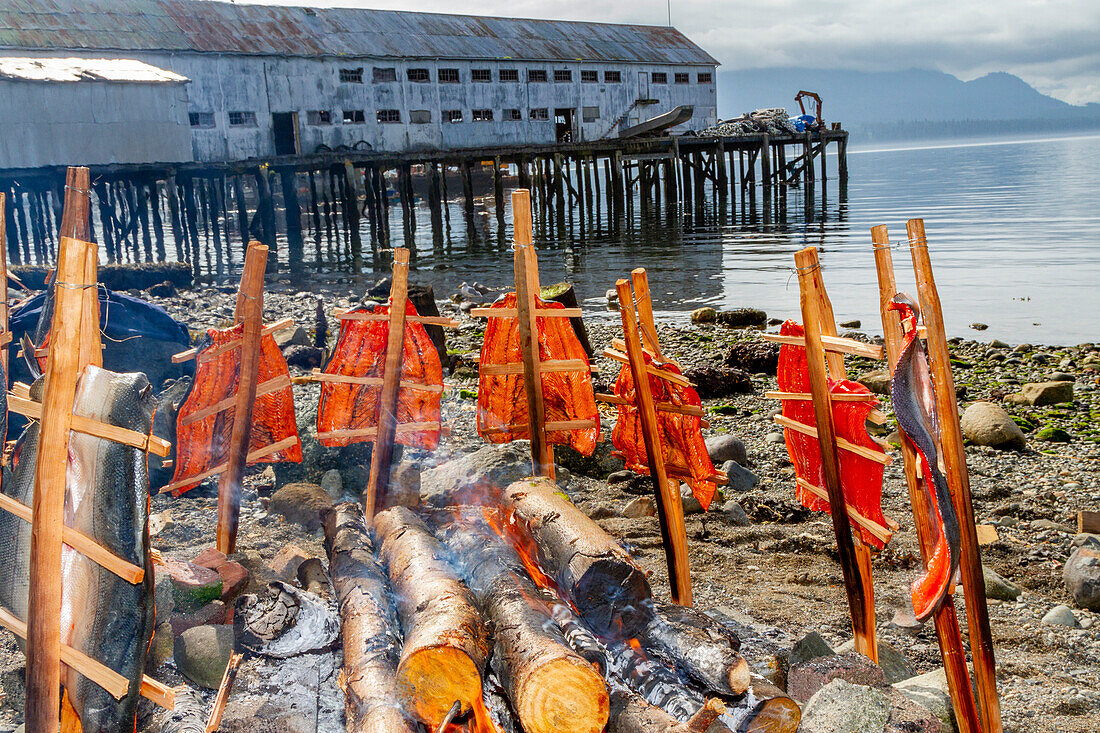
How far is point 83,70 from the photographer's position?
22609mm

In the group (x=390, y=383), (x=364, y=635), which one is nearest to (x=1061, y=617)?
(x=364, y=635)

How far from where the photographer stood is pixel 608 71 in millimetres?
35812

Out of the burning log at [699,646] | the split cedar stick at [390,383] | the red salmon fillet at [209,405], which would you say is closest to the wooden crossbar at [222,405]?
the red salmon fillet at [209,405]

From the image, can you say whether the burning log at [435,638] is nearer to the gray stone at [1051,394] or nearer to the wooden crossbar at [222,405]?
the wooden crossbar at [222,405]

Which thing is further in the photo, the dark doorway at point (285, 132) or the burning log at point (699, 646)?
the dark doorway at point (285, 132)

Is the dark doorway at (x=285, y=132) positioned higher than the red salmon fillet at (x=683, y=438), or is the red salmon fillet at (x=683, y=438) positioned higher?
the dark doorway at (x=285, y=132)

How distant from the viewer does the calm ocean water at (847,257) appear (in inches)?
633

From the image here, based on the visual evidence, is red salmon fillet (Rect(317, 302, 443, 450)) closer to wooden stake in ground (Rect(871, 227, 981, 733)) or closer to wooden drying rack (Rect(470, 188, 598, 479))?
wooden drying rack (Rect(470, 188, 598, 479))

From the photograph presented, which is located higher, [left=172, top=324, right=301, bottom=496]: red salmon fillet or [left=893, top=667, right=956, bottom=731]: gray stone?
[left=172, top=324, right=301, bottom=496]: red salmon fillet

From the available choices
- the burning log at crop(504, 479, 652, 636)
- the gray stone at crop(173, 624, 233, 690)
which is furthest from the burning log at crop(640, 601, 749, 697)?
the gray stone at crop(173, 624, 233, 690)

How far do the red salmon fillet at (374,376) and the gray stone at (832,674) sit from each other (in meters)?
2.74

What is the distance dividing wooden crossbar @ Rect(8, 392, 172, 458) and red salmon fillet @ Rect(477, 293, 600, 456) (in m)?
2.72

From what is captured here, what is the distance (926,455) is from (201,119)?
28.0 meters

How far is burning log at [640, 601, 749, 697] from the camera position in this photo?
3246 millimetres
